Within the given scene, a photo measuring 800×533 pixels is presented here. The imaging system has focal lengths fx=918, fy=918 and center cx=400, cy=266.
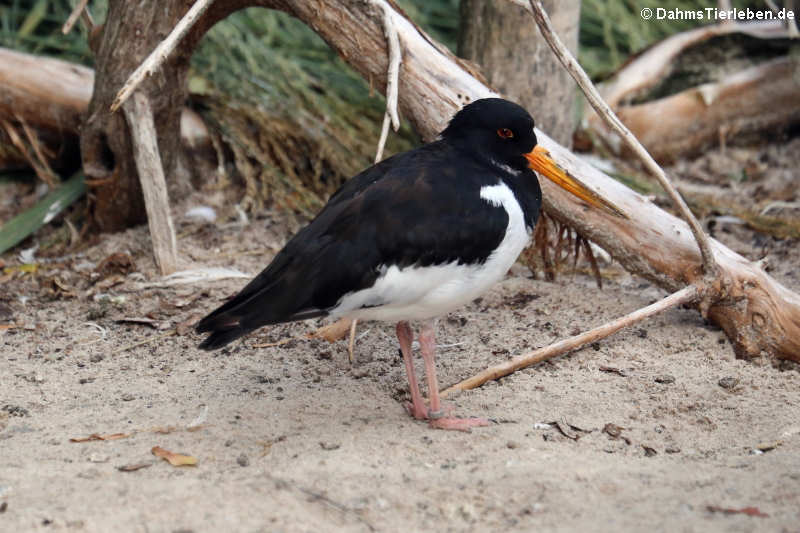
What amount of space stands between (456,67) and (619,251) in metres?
1.16

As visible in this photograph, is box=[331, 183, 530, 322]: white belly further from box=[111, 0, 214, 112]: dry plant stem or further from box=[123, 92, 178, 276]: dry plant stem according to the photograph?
box=[123, 92, 178, 276]: dry plant stem

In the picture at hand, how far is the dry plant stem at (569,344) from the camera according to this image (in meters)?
3.86

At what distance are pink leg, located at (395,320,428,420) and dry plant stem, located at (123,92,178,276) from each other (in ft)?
5.71

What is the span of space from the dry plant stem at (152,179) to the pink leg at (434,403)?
1874 millimetres

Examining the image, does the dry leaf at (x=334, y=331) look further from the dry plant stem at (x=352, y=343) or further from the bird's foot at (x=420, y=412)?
the bird's foot at (x=420, y=412)

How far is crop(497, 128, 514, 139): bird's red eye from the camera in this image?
3660 millimetres

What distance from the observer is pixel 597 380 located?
12.9 feet

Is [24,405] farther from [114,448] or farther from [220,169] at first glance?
[220,169]

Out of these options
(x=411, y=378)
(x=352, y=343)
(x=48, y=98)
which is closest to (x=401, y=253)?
(x=411, y=378)

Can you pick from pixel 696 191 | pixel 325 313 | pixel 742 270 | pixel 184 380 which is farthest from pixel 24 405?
pixel 696 191

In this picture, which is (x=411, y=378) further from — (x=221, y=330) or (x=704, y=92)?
(x=704, y=92)

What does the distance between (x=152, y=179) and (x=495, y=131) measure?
208 centimetres

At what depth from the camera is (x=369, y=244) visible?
3289 millimetres

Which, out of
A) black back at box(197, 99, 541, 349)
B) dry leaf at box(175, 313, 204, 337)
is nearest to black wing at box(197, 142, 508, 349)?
black back at box(197, 99, 541, 349)
